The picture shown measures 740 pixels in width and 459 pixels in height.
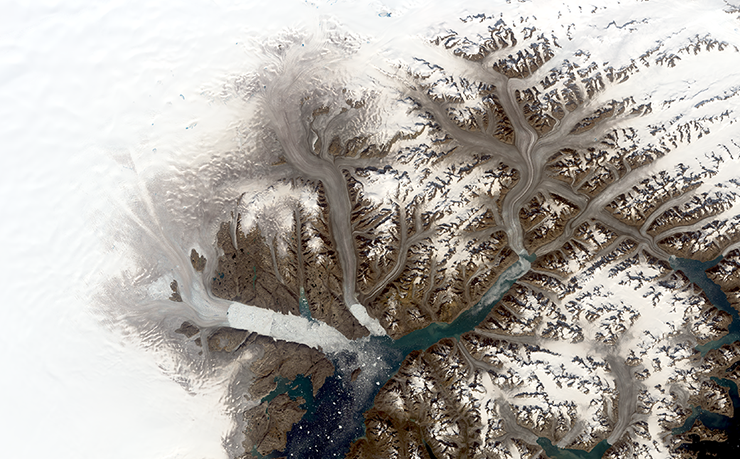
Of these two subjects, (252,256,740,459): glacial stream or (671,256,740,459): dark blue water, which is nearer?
(671,256,740,459): dark blue water

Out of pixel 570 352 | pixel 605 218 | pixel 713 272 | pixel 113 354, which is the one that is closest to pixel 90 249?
pixel 113 354

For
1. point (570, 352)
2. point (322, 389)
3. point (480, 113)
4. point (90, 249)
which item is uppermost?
point (480, 113)

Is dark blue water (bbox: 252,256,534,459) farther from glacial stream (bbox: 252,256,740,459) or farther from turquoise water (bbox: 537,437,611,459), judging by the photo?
turquoise water (bbox: 537,437,611,459)

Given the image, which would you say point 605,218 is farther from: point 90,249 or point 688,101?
point 90,249

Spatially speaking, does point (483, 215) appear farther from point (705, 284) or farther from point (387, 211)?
point (705, 284)

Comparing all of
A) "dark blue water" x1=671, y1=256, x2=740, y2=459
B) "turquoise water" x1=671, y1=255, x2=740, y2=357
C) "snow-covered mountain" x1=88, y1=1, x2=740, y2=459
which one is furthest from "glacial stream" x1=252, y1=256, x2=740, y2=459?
"dark blue water" x1=671, y1=256, x2=740, y2=459

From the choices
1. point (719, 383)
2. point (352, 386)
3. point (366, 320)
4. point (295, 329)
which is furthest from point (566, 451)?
point (295, 329)

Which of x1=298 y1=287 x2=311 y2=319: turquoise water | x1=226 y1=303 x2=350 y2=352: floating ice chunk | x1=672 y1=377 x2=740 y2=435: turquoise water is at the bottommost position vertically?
x1=672 y1=377 x2=740 y2=435: turquoise water
